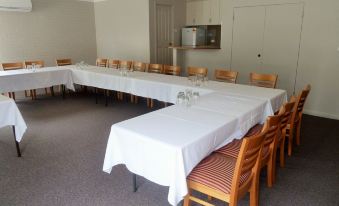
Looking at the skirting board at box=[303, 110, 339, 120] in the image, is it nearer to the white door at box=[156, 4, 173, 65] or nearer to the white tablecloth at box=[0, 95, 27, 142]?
the white door at box=[156, 4, 173, 65]

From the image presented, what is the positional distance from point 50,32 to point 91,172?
205 inches

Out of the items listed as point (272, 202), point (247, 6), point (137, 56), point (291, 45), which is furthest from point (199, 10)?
point (272, 202)

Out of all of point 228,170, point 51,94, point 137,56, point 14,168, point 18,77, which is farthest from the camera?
point 137,56

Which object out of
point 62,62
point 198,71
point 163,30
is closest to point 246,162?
point 198,71

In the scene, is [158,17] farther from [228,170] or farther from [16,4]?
[228,170]

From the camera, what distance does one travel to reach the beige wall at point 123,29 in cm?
657

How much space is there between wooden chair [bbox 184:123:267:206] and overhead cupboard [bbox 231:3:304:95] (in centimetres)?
377

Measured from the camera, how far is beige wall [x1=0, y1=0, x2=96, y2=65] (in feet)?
20.2

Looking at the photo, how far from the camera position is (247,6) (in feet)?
18.0

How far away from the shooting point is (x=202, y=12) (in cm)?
650

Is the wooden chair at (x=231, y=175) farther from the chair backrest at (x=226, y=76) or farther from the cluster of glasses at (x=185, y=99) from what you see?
the chair backrest at (x=226, y=76)

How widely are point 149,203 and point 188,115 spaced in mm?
858

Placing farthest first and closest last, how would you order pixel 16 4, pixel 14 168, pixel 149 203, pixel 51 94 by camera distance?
pixel 51 94 < pixel 16 4 < pixel 14 168 < pixel 149 203

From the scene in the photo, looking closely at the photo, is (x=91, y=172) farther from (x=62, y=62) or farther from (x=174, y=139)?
(x=62, y=62)
